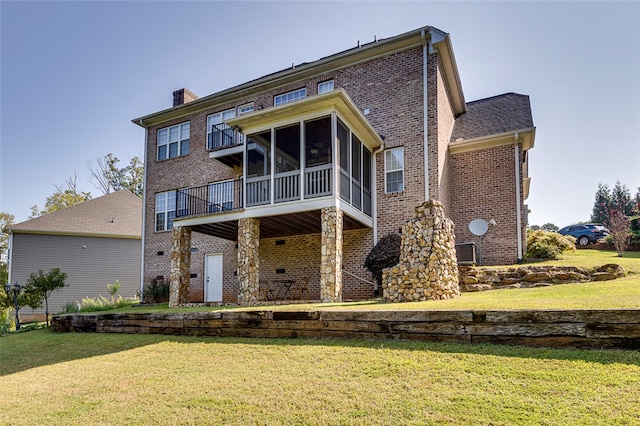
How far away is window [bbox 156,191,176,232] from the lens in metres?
18.4

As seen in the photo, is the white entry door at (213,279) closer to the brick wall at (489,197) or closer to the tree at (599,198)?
the brick wall at (489,197)

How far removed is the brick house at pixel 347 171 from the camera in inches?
468

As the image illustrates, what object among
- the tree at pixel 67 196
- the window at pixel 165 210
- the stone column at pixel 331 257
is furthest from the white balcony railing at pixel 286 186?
the tree at pixel 67 196

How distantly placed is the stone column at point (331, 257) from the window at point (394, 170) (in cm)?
309

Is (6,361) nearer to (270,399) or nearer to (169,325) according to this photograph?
(169,325)

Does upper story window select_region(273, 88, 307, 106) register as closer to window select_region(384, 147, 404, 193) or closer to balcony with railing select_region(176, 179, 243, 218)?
balcony with railing select_region(176, 179, 243, 218)

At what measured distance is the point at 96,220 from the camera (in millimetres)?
23484

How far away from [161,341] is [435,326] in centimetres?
523

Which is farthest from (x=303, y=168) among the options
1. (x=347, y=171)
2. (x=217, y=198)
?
(x=217, y=198)

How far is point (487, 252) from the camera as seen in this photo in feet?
44.8

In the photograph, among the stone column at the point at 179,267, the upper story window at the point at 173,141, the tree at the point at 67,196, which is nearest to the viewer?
the stone column at the point at 179,267

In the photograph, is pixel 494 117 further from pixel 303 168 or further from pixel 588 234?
pixel 588 234

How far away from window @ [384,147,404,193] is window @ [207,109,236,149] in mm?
6318

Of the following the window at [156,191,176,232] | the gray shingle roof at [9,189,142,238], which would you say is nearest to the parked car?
the window at [156,191,176,232]
